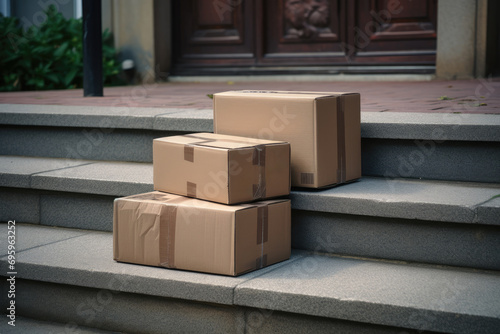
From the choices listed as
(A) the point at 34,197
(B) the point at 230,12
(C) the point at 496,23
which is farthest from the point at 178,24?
(A) the point at 34,197

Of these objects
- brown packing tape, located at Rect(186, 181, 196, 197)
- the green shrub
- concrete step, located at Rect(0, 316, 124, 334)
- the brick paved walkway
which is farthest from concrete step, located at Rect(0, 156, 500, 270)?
the green shrub

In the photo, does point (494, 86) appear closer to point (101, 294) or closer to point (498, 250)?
point (498, 250)

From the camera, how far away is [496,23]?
4703 millimetres

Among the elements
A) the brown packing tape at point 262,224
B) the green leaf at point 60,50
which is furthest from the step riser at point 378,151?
the green leaf at point 60,50

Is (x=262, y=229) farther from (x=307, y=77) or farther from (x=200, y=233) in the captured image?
(x=307, y=77)

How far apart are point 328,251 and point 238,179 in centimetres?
44

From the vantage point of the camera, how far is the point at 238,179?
1.98 meters

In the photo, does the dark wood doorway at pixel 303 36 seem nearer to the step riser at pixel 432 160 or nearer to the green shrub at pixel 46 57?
the green shrub at pixel 46 57

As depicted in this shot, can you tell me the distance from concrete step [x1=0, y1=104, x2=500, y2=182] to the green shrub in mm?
1776

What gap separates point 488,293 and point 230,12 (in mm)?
4036

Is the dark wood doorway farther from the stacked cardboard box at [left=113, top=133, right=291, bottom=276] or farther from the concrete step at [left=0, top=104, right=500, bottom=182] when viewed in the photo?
the stacked cardboard box at [left=113, top=133, right=291, bottom=276]

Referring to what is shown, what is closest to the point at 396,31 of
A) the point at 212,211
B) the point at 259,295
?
the point at 212,211

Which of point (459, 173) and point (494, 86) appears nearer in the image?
point (459, 173)

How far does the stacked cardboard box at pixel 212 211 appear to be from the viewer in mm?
1951
